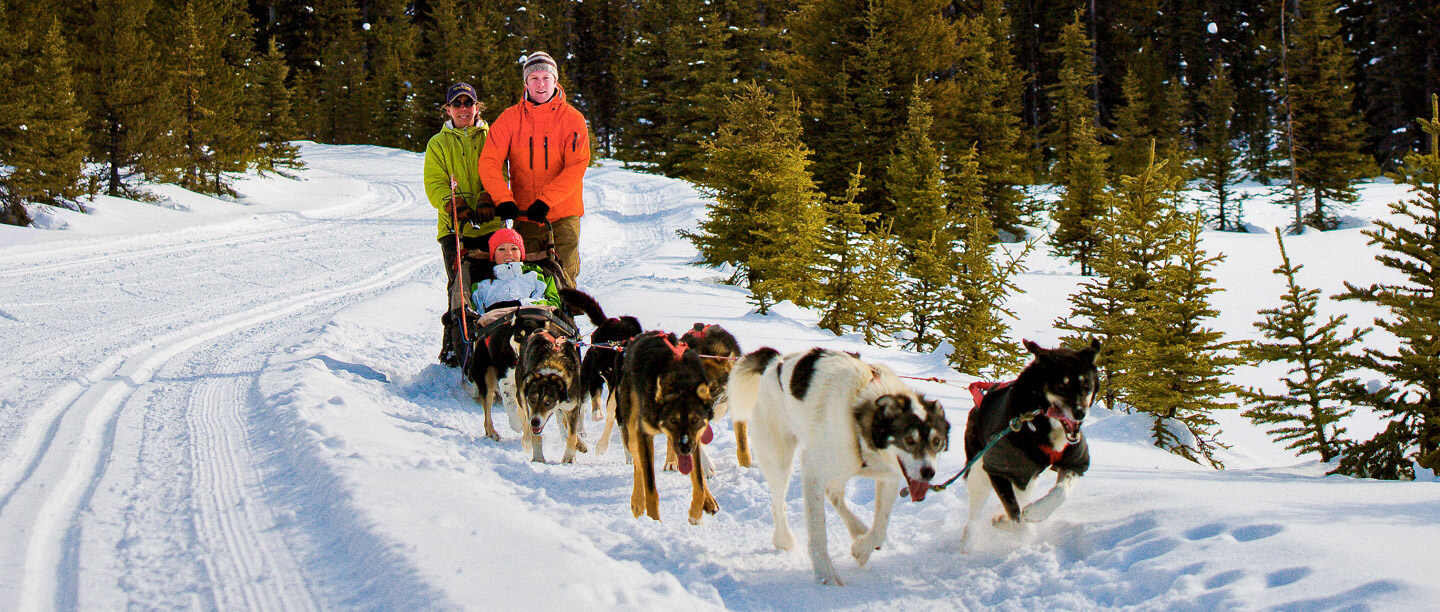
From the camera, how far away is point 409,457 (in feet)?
14.1

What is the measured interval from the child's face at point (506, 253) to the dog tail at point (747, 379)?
9.08 ft

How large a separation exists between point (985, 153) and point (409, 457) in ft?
71.0

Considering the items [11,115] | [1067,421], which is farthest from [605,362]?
[11,115]

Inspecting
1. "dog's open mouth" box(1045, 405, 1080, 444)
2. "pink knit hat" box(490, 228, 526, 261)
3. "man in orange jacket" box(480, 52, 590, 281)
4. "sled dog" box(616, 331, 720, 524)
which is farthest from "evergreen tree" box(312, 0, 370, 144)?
"dog's open mouth" box(1045, 405, 1080, 444)

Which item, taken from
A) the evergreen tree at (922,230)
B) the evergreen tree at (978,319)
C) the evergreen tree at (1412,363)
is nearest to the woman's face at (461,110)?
the evergreen tree at (978,319)

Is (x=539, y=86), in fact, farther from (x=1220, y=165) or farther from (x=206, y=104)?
(x=1220, y=165)

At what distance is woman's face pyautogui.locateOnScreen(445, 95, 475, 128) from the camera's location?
264 inches

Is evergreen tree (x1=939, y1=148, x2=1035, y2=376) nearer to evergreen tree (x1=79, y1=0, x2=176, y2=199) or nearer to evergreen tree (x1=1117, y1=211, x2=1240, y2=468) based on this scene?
evergreen tree (x1=1117, y1=211, x2=1240, y2=468)

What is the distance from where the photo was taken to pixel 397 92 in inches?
1816

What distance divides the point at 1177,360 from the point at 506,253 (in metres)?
6.25

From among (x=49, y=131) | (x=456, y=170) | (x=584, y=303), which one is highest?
(x=49, y=131)

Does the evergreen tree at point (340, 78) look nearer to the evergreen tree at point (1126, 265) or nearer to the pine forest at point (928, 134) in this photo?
the pine forest at point (928, 134)

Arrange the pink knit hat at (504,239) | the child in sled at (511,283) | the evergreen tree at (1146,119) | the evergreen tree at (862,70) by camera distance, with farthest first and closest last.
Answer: the evergreen tree at (1146,119)
the evergreen tree at (862,70)
the pink knit hat at (504,239)
the child in sled at (511,283)

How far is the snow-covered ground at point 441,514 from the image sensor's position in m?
2.81
